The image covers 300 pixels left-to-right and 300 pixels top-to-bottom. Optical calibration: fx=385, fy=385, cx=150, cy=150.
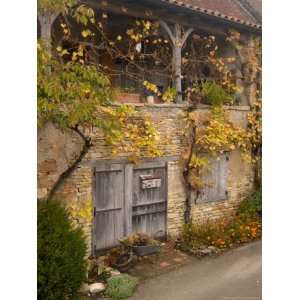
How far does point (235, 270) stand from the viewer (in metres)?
6.53

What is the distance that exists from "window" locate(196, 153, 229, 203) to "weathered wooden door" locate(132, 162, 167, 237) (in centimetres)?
101

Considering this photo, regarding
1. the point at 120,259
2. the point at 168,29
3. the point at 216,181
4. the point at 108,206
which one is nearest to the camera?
the point at 120,259

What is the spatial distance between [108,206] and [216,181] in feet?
8.93

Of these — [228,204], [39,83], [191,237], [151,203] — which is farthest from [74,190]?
[228,204]

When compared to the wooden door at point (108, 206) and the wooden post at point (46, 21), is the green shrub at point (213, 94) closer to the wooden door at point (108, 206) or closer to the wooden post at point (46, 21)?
the wooden door at point (108, 206)

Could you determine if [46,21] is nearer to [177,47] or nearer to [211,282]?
[177,47]

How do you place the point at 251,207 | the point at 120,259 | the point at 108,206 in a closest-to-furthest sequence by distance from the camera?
the point at 120,259
the point at 108,206
the point at 251,207

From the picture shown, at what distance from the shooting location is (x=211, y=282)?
6.10 m

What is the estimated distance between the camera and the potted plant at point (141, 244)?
257 inches

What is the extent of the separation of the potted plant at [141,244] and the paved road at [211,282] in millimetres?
506

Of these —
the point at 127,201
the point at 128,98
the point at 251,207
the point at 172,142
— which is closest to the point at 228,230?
the point at 251,207

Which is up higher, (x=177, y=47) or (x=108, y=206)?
(x=177, y=47)
